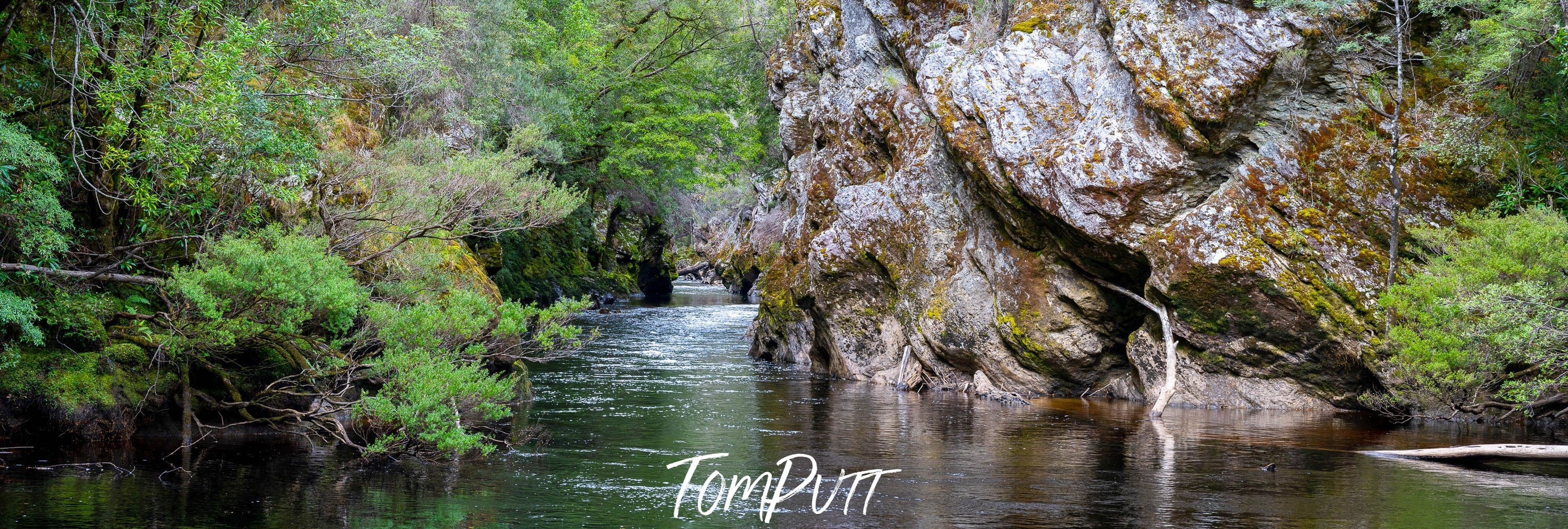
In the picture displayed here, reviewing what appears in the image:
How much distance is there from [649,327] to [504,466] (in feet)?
93.9

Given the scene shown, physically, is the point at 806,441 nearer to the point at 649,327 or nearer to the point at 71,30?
the point at 71,30

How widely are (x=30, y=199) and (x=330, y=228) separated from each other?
6831 millimetres

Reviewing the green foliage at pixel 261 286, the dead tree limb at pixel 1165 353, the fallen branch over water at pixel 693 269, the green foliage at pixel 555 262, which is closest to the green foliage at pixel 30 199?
the green foliage at pixel 261 286

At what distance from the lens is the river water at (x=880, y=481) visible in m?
11.4

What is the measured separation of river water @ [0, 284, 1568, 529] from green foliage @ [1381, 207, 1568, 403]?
41.7 inches

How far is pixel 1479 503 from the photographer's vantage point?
12.4 m

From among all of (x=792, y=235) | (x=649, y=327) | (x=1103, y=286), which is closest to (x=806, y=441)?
(x=1103, y=286)

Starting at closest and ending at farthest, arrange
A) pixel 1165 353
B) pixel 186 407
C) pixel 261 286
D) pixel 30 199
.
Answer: pixel 30 199 < pixel 261 286 < pixel 186 407 < pixel 1165 353

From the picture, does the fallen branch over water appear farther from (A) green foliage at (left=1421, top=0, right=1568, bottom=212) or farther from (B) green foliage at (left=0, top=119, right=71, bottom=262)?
(B) green foliage at (left=0, top=119, right=71, bottom=262)

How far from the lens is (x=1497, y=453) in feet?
49.4

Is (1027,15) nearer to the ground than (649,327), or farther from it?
farther from it

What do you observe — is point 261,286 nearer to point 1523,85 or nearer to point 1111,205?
point 1111,205

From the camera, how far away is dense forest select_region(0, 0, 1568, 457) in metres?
14.3

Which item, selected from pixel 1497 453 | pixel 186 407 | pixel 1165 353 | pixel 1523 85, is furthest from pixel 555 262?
pixel 1497 453
